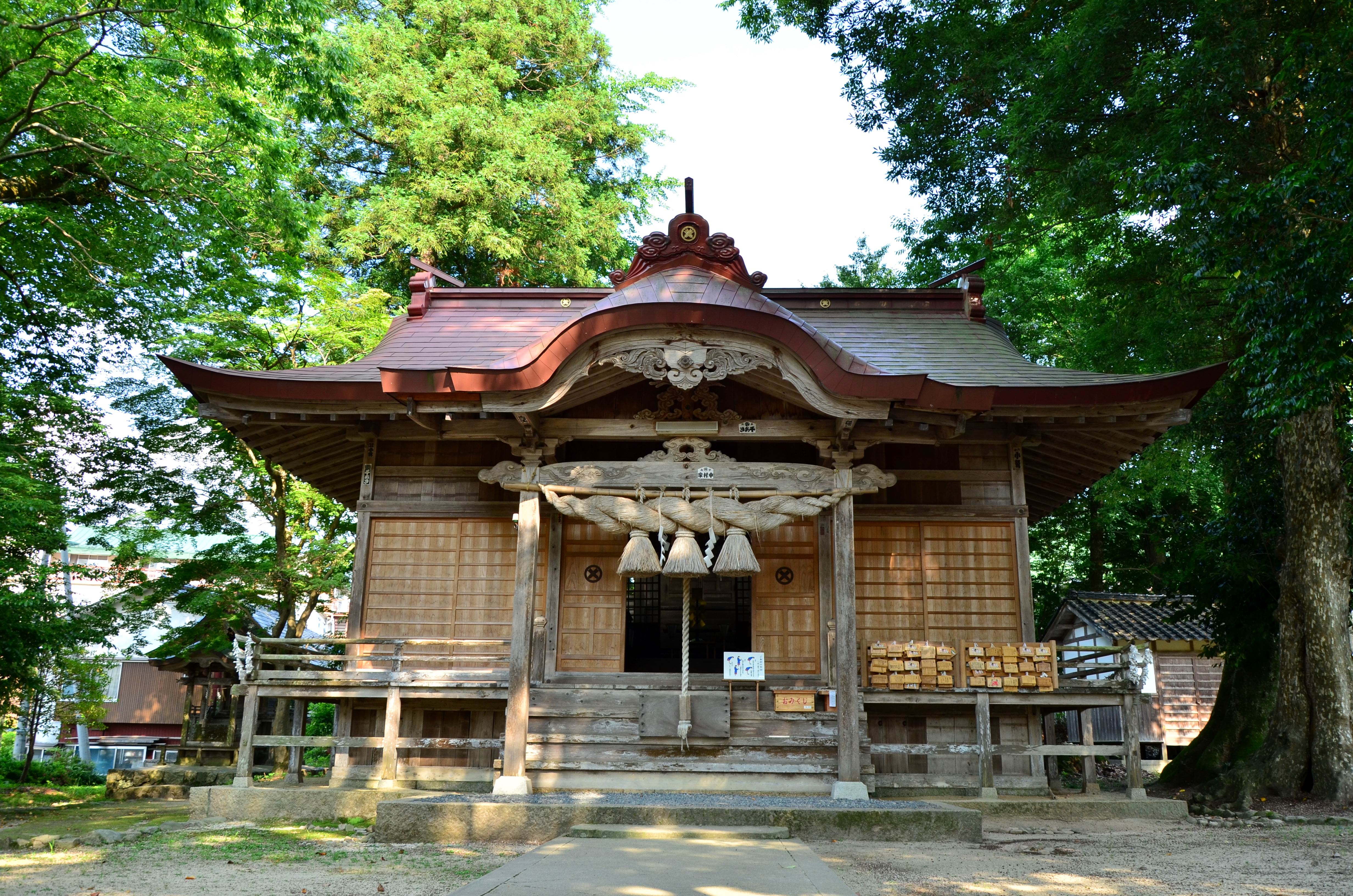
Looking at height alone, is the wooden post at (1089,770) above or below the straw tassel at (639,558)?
below

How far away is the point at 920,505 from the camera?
11.4 m

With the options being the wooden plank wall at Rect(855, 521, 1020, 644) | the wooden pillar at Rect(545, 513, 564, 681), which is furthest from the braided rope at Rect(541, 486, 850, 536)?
the wooden plank wall at Rect(855, 521, 1020, 644)

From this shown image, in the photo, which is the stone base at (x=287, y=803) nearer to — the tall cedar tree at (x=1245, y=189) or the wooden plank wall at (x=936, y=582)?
the wooden plank wall at (x=936, y=582)

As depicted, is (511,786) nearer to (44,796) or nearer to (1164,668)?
(44,796)

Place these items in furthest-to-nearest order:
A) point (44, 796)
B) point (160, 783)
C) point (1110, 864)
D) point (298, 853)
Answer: point (44, 796) → point (160, 783) → point (298, 853) → point (1110, 864)

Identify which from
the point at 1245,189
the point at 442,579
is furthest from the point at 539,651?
the point at 1245,189

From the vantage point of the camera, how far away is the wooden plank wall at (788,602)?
11062 mm

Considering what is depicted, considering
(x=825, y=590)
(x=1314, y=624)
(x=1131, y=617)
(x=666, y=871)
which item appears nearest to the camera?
(x=666, y=871)

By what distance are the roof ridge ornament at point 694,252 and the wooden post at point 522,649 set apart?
8.87 ft

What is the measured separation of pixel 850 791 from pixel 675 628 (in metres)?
7.27

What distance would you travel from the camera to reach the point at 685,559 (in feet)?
31.6

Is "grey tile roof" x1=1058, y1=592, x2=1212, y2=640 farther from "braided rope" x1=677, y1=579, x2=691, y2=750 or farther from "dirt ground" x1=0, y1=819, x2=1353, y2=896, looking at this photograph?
"braided rope" x1=677, y1=579, x2=691, y2=750

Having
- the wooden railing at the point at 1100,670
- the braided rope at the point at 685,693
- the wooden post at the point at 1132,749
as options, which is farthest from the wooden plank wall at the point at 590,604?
the wooden post at the point at 1132,749

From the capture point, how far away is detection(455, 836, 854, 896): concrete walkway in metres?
5.05
